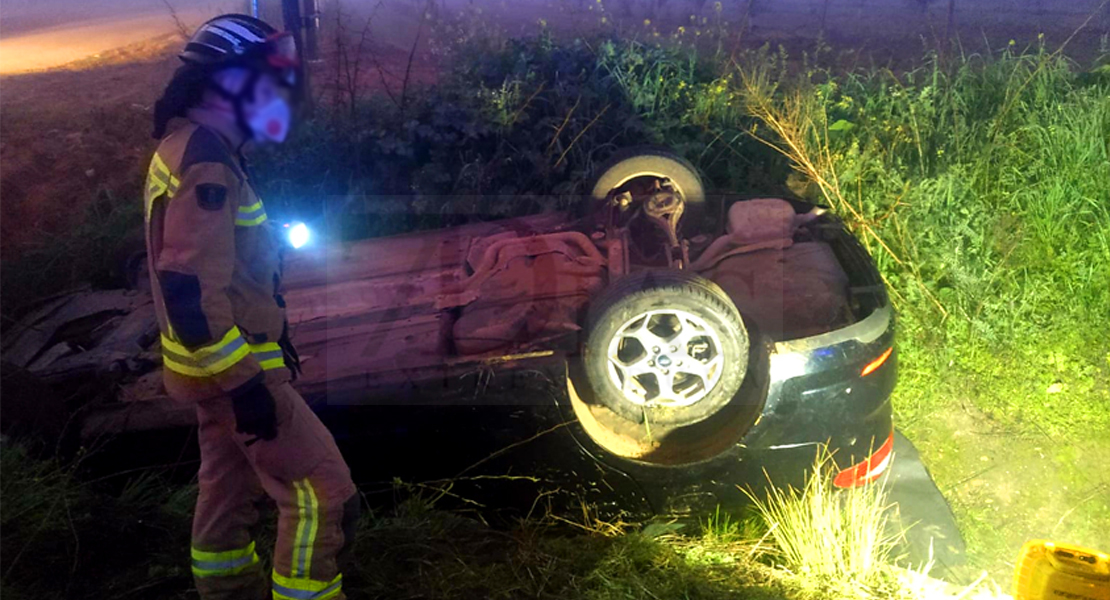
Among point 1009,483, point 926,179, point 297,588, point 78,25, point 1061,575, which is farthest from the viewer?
point 926,179

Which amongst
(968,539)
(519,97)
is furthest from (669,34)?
(968,539)

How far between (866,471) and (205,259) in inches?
97.8

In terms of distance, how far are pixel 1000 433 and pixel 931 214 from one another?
4.47 ft

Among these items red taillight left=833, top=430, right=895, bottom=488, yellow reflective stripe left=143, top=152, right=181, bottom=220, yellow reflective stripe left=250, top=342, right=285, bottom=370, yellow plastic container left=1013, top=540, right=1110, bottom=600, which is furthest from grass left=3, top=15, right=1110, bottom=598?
yellow reflective stripe left=143, top=152, right=181, bottom=220

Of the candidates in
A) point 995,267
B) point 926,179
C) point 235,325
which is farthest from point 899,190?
point 235,325

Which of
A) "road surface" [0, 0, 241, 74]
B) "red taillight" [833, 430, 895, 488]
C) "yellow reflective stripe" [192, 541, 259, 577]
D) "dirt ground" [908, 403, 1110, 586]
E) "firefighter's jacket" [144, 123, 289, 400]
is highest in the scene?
"road surface" [0, 0, 241, 74]

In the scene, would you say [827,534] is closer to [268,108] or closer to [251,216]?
[251,216]

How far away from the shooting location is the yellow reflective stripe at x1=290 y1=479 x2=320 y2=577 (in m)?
2.26

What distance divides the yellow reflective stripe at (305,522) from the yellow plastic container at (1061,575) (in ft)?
6.52

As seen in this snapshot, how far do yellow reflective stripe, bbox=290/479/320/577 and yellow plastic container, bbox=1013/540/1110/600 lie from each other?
6.52ft

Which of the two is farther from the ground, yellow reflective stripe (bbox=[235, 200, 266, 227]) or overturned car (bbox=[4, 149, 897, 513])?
yellow reflective stripe (bbox=[235, 200, 266, 227])

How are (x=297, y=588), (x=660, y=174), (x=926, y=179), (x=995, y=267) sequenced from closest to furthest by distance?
(x=297, y=588), (x=660, y=174), (x=995, y=267), (x=926, y=179)

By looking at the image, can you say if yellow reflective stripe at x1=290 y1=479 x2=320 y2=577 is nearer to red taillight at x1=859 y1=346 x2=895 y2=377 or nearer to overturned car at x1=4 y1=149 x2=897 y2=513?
overturned car at x1=4 y1=149 x2=897 y2=513

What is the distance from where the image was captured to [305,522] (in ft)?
7.48
